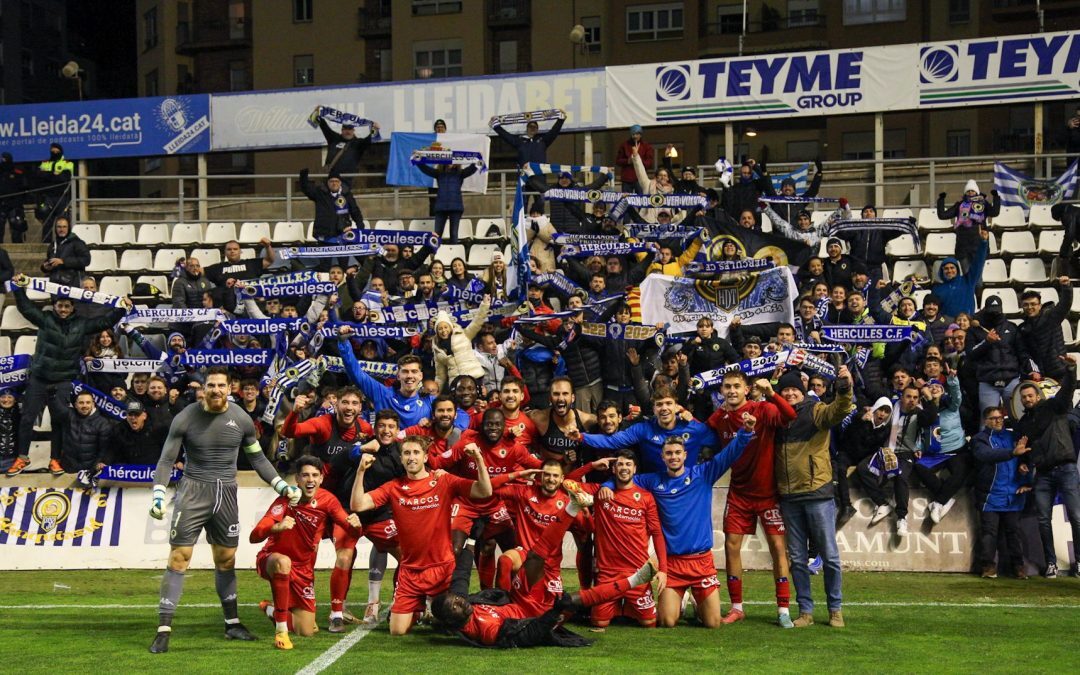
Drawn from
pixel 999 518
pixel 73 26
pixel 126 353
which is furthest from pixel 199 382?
pixel 73 26

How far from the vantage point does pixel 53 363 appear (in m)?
18.1

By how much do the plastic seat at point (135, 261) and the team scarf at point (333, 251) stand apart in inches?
152

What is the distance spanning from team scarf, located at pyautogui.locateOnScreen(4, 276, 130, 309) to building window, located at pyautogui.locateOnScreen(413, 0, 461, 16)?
103 ft

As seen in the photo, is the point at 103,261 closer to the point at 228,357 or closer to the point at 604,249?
the point at 228,357

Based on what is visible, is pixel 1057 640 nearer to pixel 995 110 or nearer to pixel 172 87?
pixel 995 110

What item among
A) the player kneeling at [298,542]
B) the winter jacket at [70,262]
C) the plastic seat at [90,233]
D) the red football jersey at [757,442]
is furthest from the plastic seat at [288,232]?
the red football jersey at [757,442]

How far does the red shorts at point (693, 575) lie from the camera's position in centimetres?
1229

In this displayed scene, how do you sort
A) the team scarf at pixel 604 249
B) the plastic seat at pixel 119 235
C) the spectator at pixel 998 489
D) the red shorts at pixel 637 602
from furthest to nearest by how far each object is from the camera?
the plastic seat at pixel 119 235 < the team scarf at pixel 604 249 < the spectator at pixel 998 489 < the red shorts at pixel 637 602

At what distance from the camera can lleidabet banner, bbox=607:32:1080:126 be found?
2541 centimetres

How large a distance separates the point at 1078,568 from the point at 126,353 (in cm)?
1280

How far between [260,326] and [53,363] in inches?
106

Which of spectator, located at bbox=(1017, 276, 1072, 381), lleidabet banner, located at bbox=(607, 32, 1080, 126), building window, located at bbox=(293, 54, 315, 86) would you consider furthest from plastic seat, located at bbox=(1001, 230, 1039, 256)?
building window, located at bbox=(293, 54, 315, 86)

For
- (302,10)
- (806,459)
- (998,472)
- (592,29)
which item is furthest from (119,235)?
(302,10)

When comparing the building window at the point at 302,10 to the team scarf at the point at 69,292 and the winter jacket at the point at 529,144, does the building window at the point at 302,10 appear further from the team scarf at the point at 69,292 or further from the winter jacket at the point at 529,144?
the team scarf at the point at 69,292
